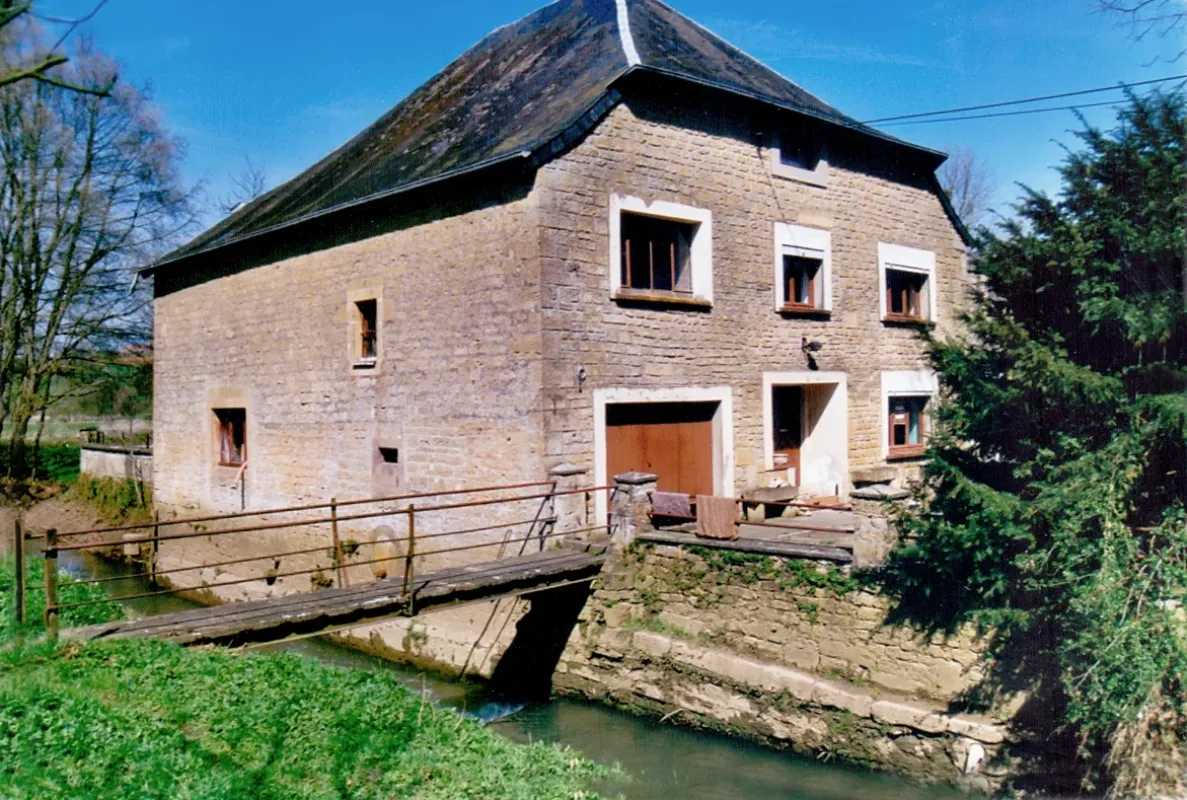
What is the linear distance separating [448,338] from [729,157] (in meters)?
4.73

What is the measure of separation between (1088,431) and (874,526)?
6.74 ft

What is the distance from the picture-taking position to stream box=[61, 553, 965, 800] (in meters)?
7.61

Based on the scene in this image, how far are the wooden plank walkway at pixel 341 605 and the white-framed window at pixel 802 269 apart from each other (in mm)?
5519

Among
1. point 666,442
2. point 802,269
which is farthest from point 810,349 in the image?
point 666,442

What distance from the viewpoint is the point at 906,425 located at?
15781 millimetres

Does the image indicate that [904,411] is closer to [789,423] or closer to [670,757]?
[789,423]

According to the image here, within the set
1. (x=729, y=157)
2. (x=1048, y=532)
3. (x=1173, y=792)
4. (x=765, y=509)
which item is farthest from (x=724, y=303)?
(x=1173, y=792)

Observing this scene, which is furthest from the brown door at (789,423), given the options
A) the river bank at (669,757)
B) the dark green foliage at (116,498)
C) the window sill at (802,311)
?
the dark green foliage at (116,498)

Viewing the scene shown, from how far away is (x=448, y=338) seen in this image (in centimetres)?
1170

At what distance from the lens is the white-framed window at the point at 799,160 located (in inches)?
525

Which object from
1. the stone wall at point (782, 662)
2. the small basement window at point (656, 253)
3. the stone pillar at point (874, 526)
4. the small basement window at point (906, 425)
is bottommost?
the stone wall at point (782, 662)

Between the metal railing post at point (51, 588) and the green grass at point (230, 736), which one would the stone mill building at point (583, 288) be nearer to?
the green grass at point (230, 736)

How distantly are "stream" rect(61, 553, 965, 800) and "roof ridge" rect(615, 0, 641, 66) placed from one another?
25.3ft

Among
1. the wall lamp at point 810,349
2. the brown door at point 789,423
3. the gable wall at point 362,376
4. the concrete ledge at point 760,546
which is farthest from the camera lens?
the brown door at point 789,423
